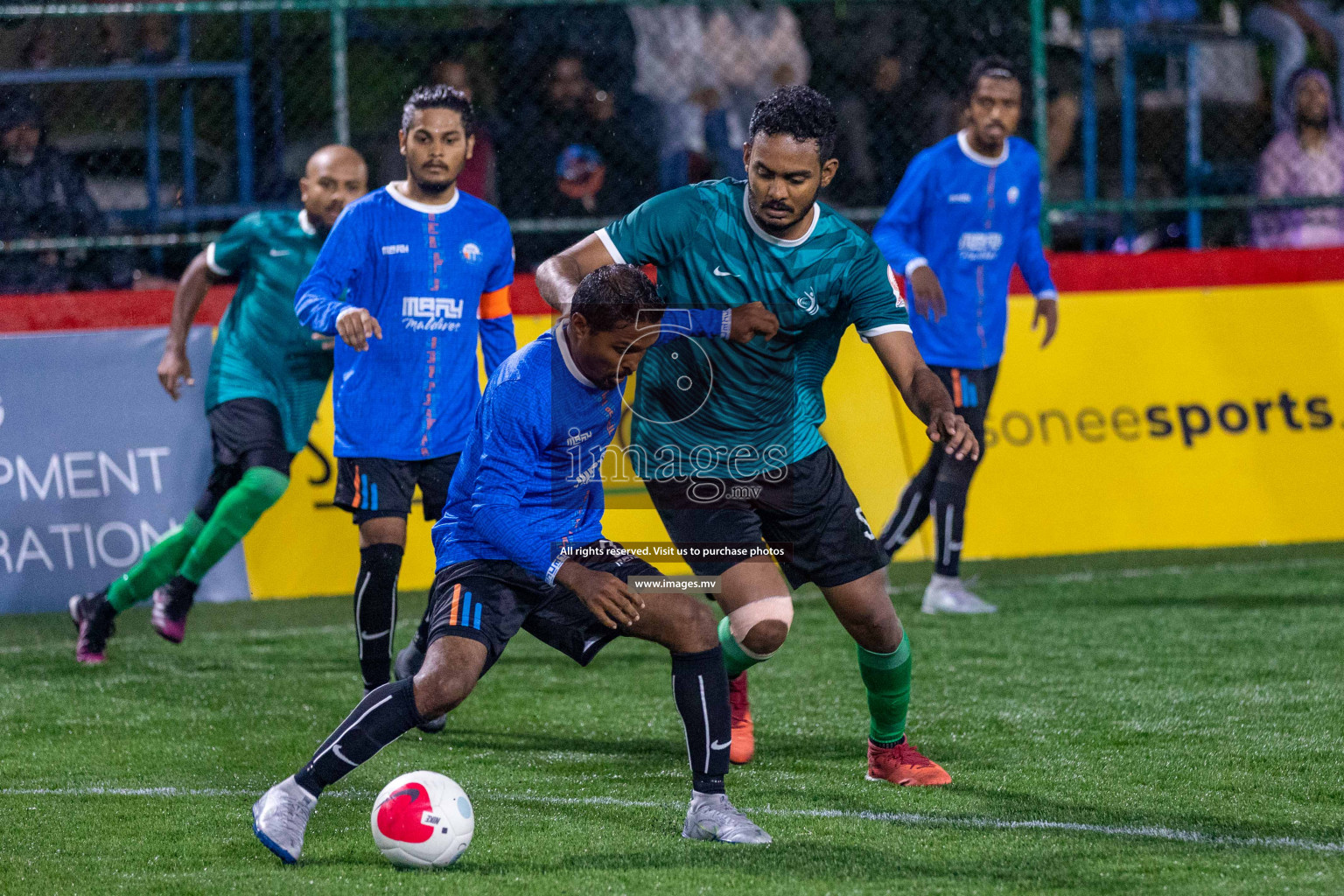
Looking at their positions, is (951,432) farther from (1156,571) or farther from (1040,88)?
(1040,88)

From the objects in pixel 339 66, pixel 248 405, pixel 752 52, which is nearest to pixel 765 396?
pixel 248 405

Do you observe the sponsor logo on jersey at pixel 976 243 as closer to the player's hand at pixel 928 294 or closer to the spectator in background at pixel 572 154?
the player's hand at pixel 928 294

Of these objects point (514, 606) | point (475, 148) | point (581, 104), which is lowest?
point (514, 606)

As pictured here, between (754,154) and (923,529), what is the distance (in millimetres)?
4607

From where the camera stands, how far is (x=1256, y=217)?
10422 millimetres

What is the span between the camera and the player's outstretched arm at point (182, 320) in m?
7.08

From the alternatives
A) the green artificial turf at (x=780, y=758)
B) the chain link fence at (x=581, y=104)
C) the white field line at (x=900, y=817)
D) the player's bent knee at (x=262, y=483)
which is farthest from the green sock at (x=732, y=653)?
the chain link fence at (x=581, y=104)

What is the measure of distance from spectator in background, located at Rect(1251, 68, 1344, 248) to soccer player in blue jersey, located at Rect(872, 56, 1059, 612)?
10.2 ft

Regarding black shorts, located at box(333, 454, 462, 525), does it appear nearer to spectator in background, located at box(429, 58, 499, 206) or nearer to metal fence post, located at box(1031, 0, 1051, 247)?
spectator in background, located at box(429, 58, 499, 206)

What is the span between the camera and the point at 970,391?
24.9 ft

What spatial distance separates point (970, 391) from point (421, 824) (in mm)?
4258

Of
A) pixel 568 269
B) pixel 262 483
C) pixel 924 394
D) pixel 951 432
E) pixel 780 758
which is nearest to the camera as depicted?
pixel 951 432

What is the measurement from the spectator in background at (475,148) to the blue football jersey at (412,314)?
402 cm

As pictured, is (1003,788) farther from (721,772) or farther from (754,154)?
(754,154)
